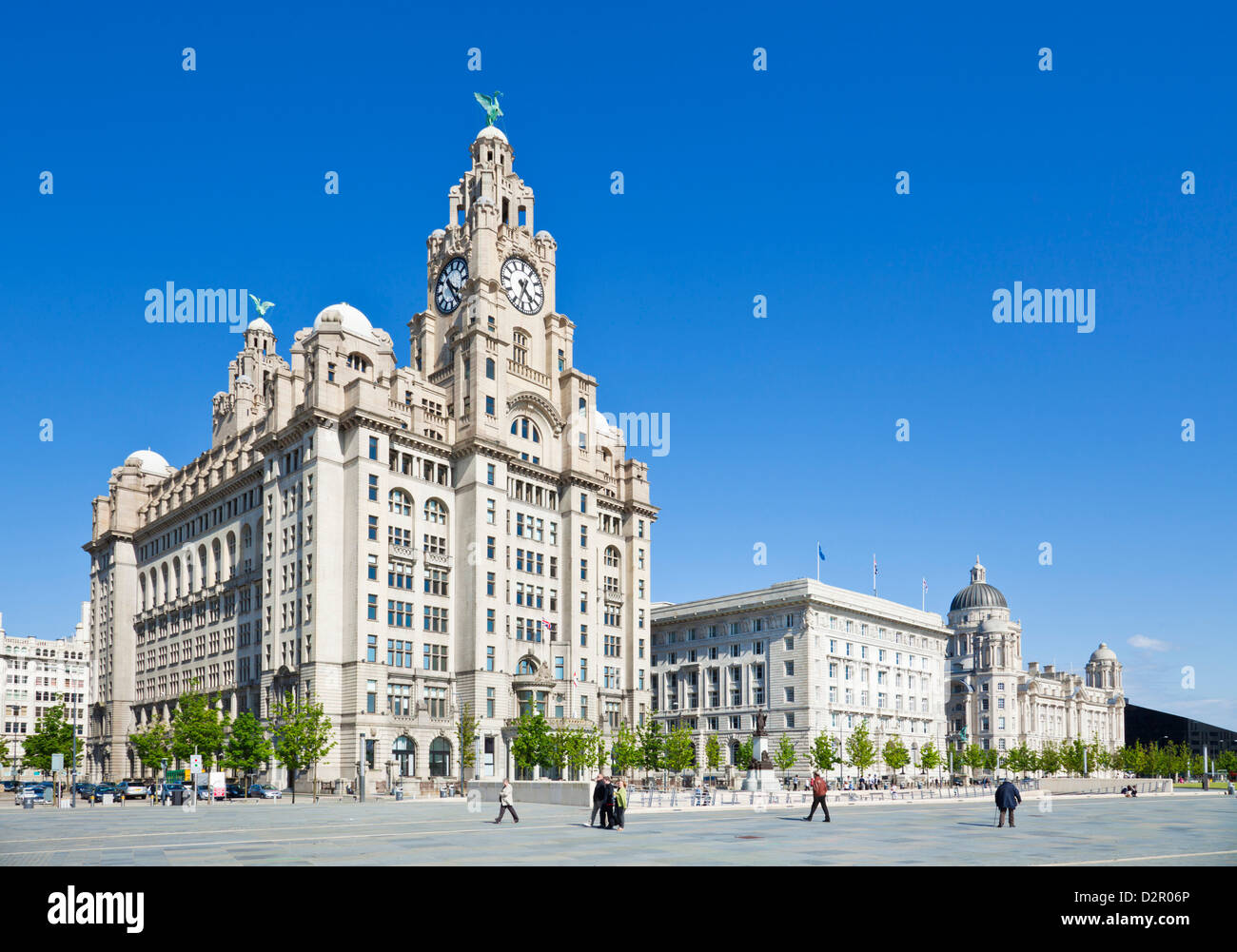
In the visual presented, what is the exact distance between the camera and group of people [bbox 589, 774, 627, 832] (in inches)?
1542

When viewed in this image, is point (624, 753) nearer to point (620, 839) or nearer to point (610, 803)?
point (610, 803)

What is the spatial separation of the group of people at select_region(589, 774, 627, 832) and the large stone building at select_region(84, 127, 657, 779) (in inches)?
2017

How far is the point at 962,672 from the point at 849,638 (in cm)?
7674

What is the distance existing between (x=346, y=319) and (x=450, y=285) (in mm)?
11303

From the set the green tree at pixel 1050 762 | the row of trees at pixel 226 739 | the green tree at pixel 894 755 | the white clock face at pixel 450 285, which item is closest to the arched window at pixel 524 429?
the white clock face at pixel 450 285

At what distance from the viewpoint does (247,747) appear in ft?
271

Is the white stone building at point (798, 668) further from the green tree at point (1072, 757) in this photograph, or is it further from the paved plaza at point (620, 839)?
the paved plaza at point (620, 839)

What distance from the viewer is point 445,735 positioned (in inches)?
3723

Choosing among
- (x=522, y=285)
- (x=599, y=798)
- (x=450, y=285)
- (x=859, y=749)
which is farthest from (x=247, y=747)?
(x=859, y=749)

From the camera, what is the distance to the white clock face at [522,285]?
358 ft

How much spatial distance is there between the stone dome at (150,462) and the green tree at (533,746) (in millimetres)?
68529

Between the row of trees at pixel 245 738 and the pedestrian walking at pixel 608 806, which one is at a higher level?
the pedestrian walking at pixel 608 806
